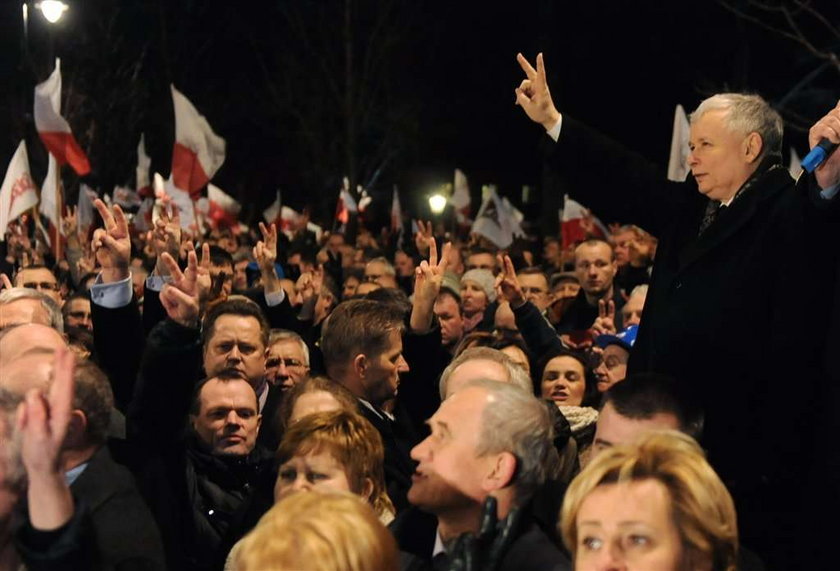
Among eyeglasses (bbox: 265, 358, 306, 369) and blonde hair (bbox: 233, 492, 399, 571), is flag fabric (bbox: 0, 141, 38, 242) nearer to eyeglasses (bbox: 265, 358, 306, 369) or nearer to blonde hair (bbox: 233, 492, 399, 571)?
eyeglasses (bbox: 265, 358, 306, 369)

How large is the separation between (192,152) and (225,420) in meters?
10.9

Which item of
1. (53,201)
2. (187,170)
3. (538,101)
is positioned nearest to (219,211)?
(187,170)

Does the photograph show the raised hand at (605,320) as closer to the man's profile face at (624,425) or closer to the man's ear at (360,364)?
the man's ear at (360,364)

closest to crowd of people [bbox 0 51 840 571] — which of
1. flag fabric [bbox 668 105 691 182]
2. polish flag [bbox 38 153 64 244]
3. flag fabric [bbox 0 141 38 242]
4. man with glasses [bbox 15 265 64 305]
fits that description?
man with glasses [bbox 15 265 64 305]

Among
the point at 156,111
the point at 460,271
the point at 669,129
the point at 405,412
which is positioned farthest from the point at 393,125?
the point at 405,412

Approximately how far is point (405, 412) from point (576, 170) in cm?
168

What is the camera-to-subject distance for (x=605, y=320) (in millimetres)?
10094

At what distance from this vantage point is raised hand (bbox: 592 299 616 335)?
10.0 metres

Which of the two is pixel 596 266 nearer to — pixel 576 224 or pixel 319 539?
pixel 576 224

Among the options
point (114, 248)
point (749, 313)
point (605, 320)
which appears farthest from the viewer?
point (605, 320)

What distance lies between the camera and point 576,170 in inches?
244

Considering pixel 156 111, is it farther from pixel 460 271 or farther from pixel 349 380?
pixel 349 380

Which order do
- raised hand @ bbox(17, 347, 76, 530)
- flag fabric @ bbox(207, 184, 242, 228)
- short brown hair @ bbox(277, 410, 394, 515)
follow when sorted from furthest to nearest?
flag fabric @ bbox(207, 184, 242, 228) < short brown hair @ bbox(277, 410, 394, 515) < raised hand @ bbox(17, 347, 76, 530)

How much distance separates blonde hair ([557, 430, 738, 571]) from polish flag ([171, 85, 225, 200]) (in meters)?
13.1
